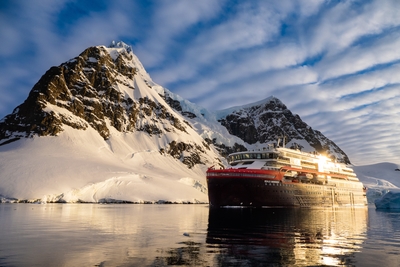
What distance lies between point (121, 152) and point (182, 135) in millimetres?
50045

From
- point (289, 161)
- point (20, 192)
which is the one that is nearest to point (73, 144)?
point (20, 192)

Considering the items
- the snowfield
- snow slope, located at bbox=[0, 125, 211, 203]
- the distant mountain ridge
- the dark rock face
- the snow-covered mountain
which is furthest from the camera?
the dark rock face

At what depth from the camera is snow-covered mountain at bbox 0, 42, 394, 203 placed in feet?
290

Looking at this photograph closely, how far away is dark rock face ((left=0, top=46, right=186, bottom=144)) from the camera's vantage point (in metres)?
128

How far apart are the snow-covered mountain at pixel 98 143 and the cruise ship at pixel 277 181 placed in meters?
41.3

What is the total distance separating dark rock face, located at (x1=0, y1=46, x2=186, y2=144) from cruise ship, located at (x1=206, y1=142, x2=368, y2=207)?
90.2 meters

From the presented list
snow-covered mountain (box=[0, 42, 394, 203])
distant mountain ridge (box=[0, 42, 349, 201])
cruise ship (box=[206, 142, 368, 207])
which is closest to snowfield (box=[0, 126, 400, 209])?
snow-covered mountain (box=[0, 42, 394, 203])

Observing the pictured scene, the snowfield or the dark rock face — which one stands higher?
the dark rock face

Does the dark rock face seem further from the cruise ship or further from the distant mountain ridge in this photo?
the cruise ship

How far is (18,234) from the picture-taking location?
20.5 meters

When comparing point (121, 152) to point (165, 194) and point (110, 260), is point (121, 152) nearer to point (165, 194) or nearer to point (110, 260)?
point (165, 194)

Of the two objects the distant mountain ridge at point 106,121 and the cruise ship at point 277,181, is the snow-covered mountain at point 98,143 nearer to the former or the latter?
the distant mountain ridge at point 106,121

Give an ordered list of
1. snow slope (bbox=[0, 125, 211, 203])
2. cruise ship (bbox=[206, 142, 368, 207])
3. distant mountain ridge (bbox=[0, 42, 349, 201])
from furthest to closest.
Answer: distant mountain ridge (bbox=[0, 42, 349, 201]), snow slope (bbox=[0, 125, 211, 203]), cruise ship (bbox=[206, 142, 368, 207])

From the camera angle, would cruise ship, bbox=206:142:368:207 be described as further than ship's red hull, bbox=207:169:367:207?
Yes
